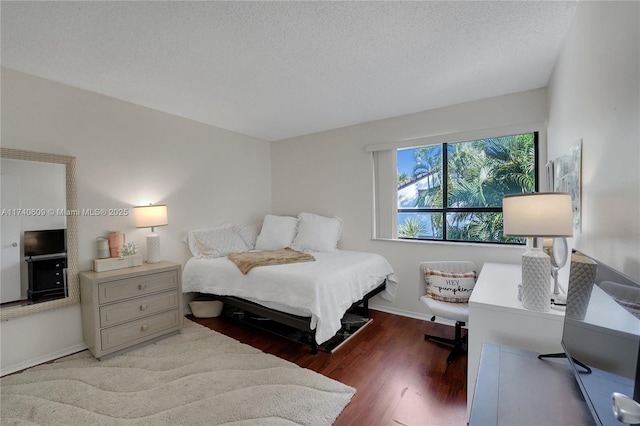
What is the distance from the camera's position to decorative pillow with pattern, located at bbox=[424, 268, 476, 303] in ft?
7.88

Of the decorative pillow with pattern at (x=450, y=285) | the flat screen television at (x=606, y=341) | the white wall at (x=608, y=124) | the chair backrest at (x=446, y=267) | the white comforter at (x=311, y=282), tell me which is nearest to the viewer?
the flat screen television at (x=606, y=341)

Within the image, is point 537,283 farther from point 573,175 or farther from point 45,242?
point 45,242

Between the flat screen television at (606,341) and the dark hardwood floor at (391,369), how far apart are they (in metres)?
1.05

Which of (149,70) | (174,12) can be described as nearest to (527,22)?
(174,12)

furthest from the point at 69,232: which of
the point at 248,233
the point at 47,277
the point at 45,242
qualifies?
the point at 248,233

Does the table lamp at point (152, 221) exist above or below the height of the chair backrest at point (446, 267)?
above

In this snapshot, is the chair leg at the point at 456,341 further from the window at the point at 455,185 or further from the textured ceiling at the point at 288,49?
the textured ceiling at the point at 288,49

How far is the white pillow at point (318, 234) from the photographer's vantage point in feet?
11.4

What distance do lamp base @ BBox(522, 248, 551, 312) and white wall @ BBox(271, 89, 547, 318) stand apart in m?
1.48

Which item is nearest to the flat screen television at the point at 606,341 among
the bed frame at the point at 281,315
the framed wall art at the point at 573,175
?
the framed wall art at the point at 573,175

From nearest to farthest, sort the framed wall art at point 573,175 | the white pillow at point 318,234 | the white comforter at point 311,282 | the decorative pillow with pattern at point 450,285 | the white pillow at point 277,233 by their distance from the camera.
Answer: the framed wall art at point 573,175 < the white comforter at point 311,282 < the decorative pillow with pattern at point 450,285 < the white pillow at point 318,234 < the white pillow at point 277,233

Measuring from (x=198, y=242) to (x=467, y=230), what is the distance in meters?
3.18

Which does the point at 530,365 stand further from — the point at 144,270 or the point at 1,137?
the point at 1,137

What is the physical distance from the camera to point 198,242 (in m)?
3.22
